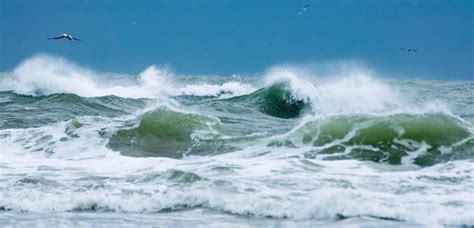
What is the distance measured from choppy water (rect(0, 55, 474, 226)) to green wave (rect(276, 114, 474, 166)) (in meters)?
0.02

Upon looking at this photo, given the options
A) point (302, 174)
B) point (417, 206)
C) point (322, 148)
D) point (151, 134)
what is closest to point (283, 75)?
point (151, 134)

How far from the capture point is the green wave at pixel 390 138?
10.5 metres

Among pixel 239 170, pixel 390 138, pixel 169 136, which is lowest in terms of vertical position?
pixel 239 170

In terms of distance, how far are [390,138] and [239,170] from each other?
299 cm

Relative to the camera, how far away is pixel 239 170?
9227 mm

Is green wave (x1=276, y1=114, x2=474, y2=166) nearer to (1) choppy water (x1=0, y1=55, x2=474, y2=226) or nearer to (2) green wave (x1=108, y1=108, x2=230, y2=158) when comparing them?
(1) choppy water (x1=0, y1=55, x2=474, y2=226)

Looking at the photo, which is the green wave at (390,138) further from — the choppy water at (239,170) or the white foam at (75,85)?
the white foam at (75,85)

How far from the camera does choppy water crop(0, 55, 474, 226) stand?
7.30 m

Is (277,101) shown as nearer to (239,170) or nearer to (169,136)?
(169,136)

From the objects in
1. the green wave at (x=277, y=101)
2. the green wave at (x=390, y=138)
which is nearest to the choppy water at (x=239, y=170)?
the green wave at (x=390, y=138)

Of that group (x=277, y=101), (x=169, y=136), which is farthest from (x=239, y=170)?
(x=277, y=101)

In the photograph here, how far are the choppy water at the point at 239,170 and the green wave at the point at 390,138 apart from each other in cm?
2

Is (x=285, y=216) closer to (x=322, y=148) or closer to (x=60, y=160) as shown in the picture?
(x=322, y=148)

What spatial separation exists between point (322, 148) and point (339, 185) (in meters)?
2.66
